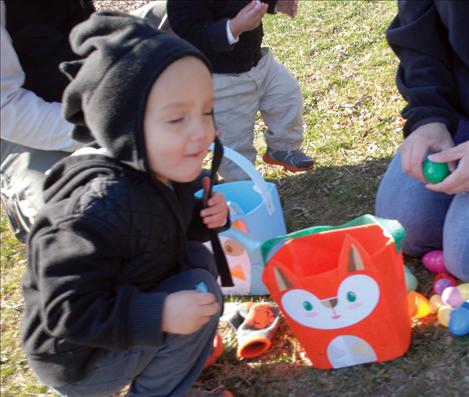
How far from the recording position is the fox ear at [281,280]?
1848mm

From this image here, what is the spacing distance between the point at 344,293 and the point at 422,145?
62cm

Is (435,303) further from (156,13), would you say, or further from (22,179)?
(156,13)

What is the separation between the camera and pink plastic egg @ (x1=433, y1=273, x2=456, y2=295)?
2.19m

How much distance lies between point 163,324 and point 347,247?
0.57 meters

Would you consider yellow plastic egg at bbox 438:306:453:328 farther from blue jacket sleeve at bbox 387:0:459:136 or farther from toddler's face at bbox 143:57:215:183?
toddler's face at bbox 143:57:215:183

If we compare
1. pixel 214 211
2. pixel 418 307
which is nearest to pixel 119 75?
pixel 214 211

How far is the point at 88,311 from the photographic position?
1.51 meters

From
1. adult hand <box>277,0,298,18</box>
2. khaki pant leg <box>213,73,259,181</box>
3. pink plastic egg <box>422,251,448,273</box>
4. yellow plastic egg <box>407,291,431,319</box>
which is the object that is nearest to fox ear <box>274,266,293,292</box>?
yellow plastic egg <box>407,291,431,319</box>

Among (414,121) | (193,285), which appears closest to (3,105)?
(193,285)

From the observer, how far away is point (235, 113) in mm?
3107

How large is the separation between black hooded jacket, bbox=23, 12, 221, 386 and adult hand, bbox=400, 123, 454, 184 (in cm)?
89

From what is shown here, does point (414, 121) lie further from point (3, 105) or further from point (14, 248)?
point (14, 248)

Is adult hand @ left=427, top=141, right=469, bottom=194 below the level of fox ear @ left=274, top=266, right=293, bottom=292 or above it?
above

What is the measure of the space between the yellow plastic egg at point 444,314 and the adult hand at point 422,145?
433mm
